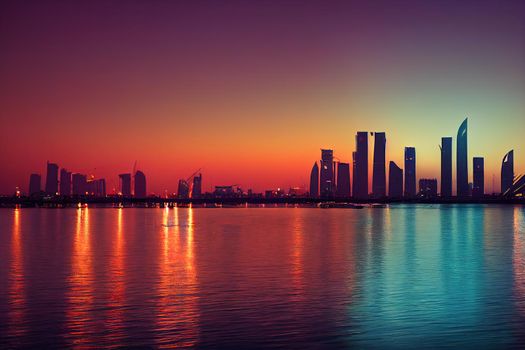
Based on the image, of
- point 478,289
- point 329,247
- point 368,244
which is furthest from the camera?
point 368,244

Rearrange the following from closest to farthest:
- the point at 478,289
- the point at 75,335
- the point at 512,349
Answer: the point at 512,349
the point at 75,335
the point at 478,289

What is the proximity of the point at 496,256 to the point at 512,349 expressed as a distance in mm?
34616

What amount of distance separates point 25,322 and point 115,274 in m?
14.5

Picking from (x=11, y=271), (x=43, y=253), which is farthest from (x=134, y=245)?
(x=11, y=271)

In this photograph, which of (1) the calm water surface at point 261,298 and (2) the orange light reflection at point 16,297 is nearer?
(1) the calm water surface at point 261,298

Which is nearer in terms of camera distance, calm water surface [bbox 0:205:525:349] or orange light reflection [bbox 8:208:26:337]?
calm water surface [bbox 0:205:525:349]

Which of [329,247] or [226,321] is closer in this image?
[226,321]

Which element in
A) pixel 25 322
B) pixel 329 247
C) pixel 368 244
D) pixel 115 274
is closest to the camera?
pixel 25 322

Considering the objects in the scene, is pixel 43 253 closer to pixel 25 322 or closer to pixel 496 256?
pixel 25 322

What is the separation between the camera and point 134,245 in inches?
2441

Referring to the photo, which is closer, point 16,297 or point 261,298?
point 261,298

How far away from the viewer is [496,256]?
173 feet

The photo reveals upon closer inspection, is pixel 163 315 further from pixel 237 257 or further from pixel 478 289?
pixel 237 257

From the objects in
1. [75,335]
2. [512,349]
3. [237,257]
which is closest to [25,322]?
[75,335]
